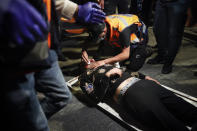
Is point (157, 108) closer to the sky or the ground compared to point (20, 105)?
closer to the ground

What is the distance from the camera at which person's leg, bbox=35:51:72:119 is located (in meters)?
1.28

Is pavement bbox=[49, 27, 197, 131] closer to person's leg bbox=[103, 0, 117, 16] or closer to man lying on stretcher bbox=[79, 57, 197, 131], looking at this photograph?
→ man lying on stretcher bbox=[79, 57, 197, 131]

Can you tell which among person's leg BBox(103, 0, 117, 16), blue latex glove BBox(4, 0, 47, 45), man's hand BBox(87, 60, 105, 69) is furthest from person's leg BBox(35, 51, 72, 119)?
person's leg BBox(103, 0, 117, 16)

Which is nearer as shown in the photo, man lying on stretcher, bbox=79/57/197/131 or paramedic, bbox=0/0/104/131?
paramedic, bbox=0/0/104/131

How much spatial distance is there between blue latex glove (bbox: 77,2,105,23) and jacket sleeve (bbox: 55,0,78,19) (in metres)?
0.07

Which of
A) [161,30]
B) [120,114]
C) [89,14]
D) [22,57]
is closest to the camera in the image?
[22,57]

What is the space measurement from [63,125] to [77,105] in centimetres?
37

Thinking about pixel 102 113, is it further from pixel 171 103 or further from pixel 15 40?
pixel 15 40

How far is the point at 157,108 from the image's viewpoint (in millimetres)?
1466

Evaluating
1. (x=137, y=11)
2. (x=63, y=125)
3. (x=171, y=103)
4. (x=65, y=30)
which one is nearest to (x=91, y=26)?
(x=171, y=103)

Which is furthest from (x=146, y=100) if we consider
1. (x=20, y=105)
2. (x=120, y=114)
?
(x=20, y=105)

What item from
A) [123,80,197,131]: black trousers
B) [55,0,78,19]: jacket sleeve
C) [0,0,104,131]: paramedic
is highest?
[55,0,78,19]: jacket sleeve

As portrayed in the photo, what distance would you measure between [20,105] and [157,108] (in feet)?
3.62

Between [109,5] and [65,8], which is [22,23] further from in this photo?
[109,5]
